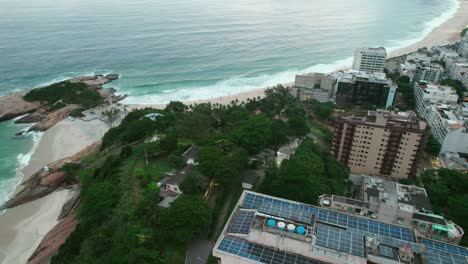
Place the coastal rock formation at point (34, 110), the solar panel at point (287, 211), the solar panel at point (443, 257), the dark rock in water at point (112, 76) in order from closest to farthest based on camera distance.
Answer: the solar panel at point (443, 257), the solar panel at point (287, 211), the coastal rock formation at point (34, 110), the dark rock in water at point (112, 76)

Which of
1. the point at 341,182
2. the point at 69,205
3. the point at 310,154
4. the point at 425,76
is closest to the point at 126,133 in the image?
the point at 69,205

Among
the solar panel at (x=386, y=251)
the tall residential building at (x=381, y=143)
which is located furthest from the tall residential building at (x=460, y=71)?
the solar panel at (x=386, y=251)

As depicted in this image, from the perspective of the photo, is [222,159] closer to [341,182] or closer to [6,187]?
[341,182]

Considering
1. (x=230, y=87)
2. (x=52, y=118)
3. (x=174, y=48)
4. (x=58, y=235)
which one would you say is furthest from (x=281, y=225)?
(x=174, y=48)

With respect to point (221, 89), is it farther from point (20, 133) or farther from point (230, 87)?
point (20, 133)

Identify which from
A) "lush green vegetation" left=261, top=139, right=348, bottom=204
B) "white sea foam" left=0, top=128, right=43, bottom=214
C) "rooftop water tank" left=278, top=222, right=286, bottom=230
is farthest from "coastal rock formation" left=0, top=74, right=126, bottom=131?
"rooftop water tank" left=278, top=222, right=286, bottom=230

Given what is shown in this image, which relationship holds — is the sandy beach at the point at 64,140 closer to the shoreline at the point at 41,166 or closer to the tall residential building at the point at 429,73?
the shoreline at the point at 41,166
